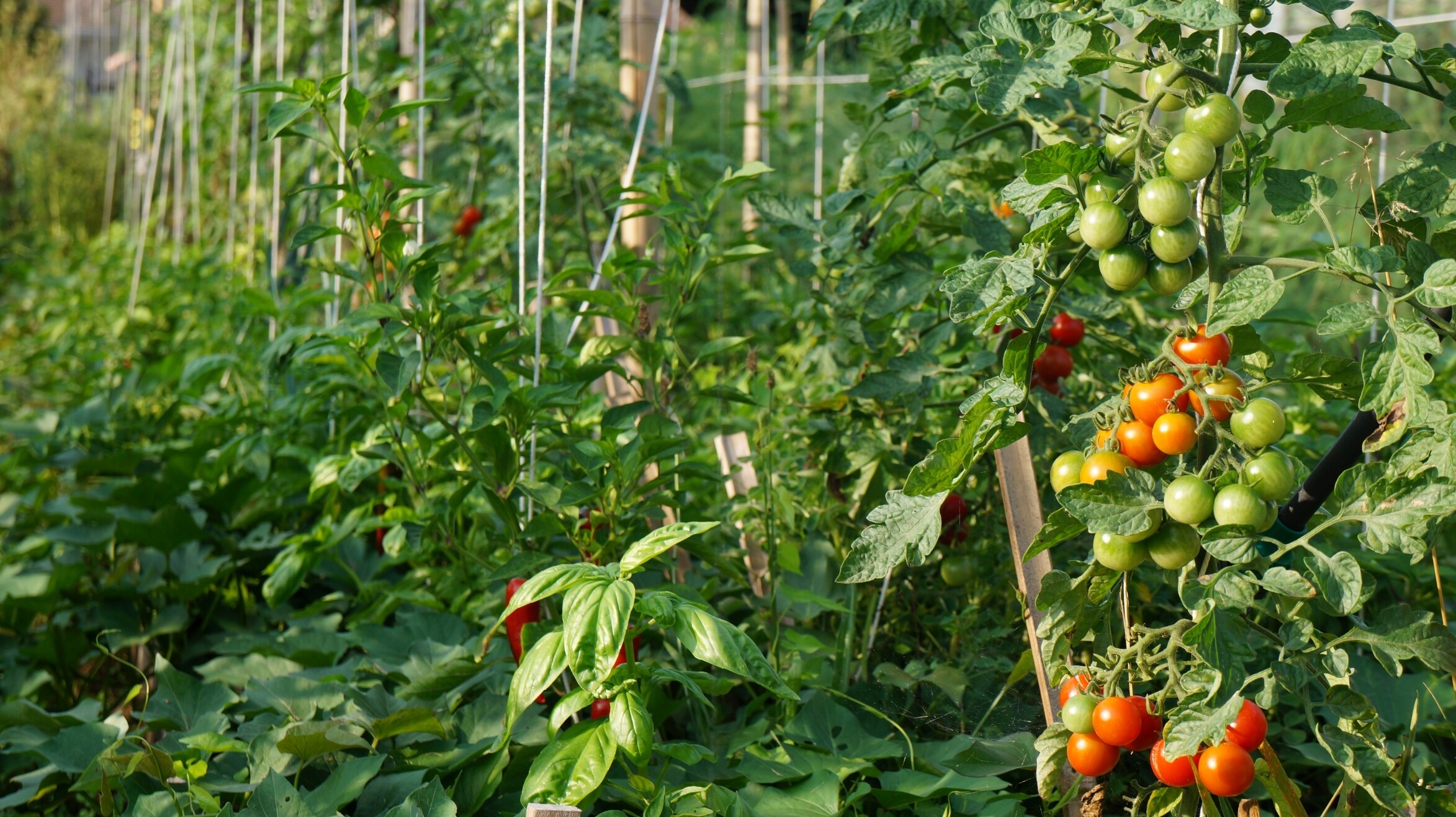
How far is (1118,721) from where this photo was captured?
2.94 feet

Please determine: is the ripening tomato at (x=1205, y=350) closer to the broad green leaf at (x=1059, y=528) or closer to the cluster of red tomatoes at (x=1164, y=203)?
the cluster of red tomatoes at (x=1164, y=203)

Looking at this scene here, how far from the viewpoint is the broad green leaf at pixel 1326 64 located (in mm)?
832

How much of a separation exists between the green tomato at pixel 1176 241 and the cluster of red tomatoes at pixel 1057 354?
46 centimetres

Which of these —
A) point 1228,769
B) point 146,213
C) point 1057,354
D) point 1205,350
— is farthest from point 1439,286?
point 146,213

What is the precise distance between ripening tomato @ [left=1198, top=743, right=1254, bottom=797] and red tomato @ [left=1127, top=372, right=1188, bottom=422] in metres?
0.26

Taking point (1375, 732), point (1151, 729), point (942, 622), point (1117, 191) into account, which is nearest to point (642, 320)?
point (942, 622)

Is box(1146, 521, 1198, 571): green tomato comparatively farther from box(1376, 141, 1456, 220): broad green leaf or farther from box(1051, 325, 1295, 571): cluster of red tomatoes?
box(1376, 141, 1456, 220): broad green leaf

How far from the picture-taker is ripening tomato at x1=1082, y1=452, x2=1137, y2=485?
0.88 meters

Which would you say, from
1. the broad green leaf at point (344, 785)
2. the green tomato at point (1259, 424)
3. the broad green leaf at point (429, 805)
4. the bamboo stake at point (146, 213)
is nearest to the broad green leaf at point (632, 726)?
the broad green leaf at point (429, 805)

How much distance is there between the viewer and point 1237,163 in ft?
3.22

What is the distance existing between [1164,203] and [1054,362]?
20.5 inches

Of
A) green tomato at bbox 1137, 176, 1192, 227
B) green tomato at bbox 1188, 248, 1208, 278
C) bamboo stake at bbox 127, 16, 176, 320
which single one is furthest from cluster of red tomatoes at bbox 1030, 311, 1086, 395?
bamboo stake at bbox 127, 16, 176, 320

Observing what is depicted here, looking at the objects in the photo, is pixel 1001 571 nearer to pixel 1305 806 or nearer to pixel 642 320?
pixel 1305 806

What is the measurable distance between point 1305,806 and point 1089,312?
0.61 metres
